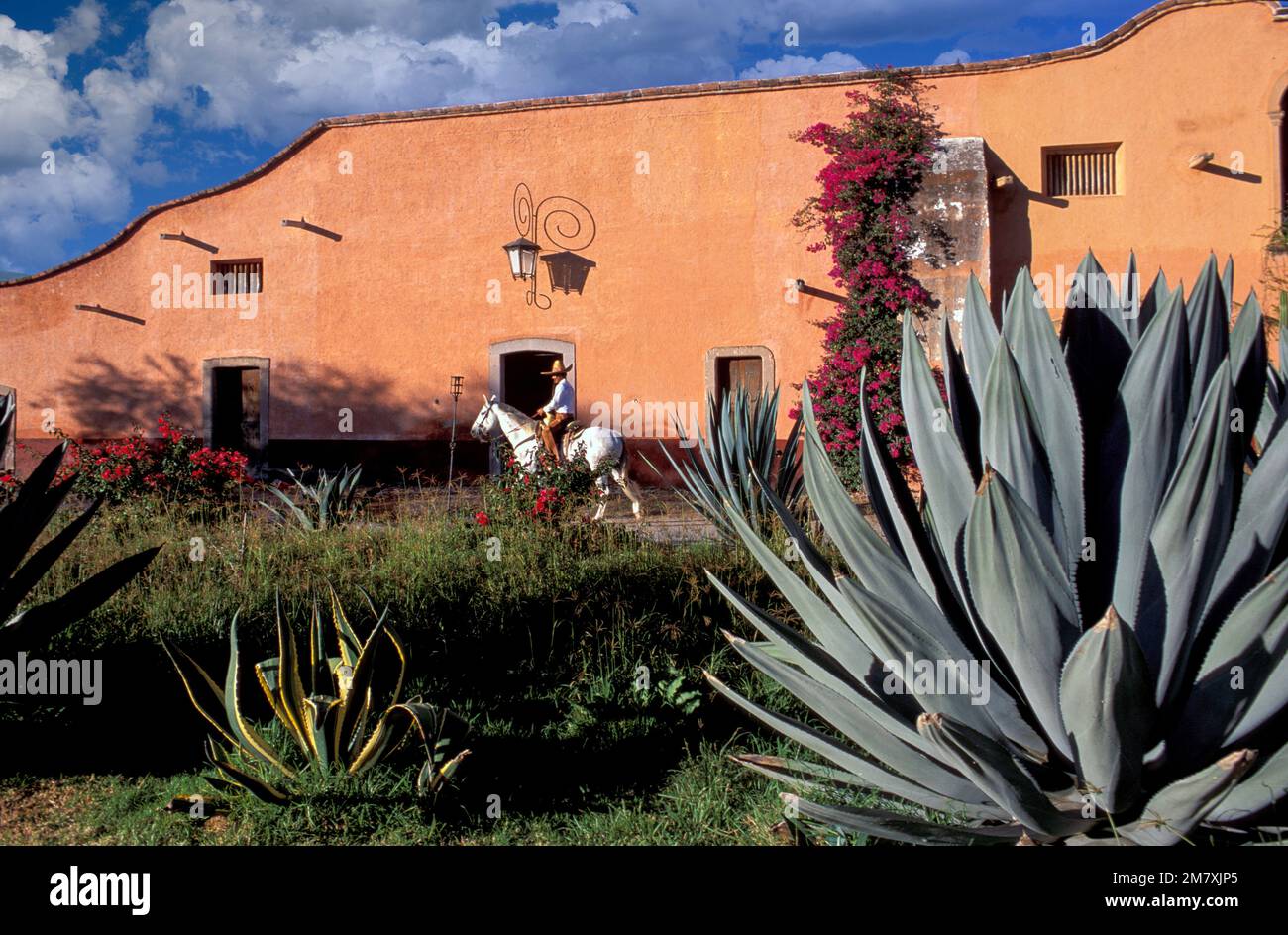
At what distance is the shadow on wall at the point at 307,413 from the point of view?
14.1 metres

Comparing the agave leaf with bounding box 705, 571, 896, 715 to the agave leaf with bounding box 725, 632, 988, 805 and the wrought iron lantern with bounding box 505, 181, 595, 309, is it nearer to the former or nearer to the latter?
the agave leaf with bounding box 725, 632, 988, 805

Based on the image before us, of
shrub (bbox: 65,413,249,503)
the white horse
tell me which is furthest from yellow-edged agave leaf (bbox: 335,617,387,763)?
the white horse

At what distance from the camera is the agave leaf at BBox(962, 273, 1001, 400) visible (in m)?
2.18

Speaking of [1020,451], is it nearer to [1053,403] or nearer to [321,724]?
[1053,403]

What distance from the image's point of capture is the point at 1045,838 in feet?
6.11

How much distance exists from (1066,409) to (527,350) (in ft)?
40.8

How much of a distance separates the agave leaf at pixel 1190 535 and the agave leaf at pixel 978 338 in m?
0.50

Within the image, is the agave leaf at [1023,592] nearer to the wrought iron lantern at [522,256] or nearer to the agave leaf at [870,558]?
the agave leaf at [870,558]

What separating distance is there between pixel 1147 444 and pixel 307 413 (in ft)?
46.4

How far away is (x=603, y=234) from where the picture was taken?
44.6 ft

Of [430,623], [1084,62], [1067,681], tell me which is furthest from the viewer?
[1084,62]

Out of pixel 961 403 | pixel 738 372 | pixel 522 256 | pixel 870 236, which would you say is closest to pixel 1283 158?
pixel 870 236

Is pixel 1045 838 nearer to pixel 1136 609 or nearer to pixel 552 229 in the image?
pixel 1136 609
